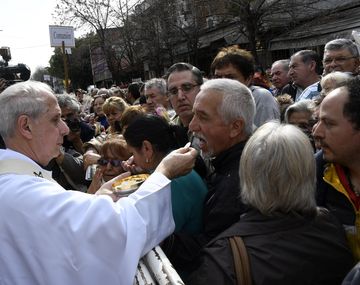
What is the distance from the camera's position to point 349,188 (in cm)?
201

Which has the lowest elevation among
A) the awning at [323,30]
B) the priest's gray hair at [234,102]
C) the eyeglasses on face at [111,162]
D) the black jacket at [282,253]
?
the black jacket at [282,253]

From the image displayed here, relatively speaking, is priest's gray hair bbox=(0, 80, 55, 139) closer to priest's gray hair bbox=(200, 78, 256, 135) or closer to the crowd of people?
the crowd of people

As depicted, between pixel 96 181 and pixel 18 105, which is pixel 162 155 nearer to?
pixel 96 181

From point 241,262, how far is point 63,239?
685mm

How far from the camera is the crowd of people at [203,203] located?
1592 millimetres

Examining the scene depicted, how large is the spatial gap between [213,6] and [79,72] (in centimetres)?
3469

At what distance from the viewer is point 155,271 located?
1402mm

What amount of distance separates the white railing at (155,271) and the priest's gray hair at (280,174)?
0.45m

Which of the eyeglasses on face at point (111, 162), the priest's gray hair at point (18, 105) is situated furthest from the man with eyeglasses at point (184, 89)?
the priest's gray hair at point (18, 105)

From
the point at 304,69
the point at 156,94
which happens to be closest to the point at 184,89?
the point at 156,94

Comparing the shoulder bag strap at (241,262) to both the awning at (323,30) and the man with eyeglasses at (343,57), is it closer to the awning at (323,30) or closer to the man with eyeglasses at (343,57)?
the man with eyeglasses at (343,57)

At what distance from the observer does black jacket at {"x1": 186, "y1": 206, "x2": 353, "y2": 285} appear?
5.12 ft

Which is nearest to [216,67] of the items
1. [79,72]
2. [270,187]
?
[270,187]

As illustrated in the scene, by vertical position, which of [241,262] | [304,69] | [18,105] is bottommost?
[241,262]
